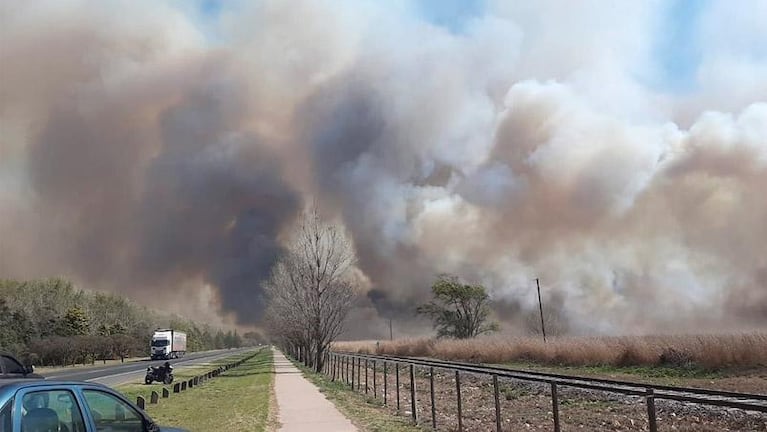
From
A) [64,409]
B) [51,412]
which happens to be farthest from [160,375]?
[51,412]

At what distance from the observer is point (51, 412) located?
4.41 meters

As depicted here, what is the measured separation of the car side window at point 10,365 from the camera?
23.8ft

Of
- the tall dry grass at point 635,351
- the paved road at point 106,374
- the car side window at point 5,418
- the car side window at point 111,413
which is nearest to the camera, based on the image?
the car side window at point 5,418

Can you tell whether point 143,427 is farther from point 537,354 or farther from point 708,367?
point 537,354

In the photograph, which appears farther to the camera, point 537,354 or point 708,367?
point 537,354

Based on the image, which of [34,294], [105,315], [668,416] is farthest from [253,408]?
[105,315]

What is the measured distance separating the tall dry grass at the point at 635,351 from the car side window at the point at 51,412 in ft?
→ 82.2

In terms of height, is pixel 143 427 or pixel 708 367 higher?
pixel 143 427

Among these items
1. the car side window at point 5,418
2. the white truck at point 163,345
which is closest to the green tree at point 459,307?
the white truck at point 163,345

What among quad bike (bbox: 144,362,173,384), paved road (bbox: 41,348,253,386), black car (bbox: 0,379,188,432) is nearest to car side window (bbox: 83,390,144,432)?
black car (bbox: 0,379,188,432)

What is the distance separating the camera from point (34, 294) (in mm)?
78750

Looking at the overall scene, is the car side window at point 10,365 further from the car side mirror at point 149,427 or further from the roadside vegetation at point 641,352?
the roadside vegetation at point 641,352

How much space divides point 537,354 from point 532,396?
59.6ft

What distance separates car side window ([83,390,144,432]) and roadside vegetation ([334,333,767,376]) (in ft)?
78.3
